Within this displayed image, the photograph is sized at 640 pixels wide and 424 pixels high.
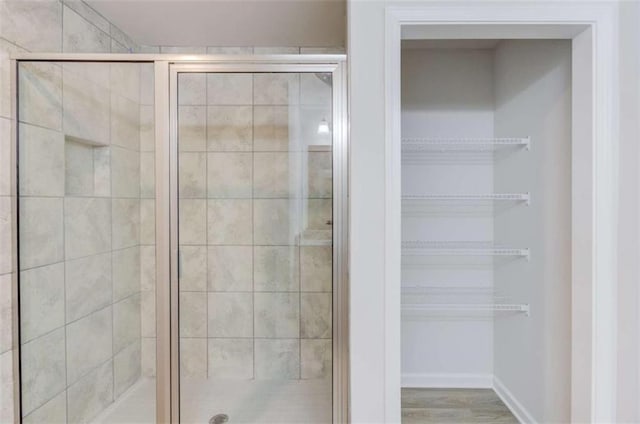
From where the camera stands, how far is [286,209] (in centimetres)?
235

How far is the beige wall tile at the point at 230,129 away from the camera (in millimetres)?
2426

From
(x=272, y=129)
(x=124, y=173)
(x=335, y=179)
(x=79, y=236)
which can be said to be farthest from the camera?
(x=272, y=129)

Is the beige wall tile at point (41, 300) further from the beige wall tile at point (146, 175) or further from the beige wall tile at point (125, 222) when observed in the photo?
the beige wall tile at point (146, 175)

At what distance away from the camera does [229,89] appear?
2.22m

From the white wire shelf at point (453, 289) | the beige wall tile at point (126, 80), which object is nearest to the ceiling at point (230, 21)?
the beige wall tile at point (126, 80)

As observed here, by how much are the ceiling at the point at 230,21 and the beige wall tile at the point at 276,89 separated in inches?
17.3

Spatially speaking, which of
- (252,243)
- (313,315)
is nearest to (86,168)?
(252,243)

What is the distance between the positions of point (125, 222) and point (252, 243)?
748 millimetres

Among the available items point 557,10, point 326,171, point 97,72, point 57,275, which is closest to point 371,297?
point 326,171

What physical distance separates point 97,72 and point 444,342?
2.67 meters

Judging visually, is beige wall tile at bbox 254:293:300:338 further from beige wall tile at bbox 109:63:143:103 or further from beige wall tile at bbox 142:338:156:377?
beige wall tile at bbox 109:63:143:103

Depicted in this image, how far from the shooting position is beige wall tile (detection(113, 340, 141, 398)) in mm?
2307

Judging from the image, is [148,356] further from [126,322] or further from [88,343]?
[88,343]
